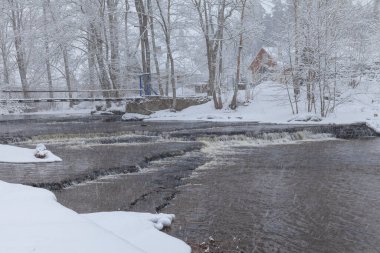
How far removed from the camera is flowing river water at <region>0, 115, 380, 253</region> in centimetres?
745

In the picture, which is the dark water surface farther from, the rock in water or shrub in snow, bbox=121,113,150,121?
shrub in snow, bbox=121,113,150,121

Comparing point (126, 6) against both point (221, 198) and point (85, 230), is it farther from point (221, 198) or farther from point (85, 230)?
point (85, 230)

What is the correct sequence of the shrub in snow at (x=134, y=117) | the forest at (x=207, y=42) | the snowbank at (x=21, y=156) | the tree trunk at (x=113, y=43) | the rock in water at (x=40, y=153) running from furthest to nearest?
1. the tree trunk at (x=113, y=43)
2. the shrub in snow at (x=134, y=117)
3. the forest at (x=207, y=42)
4. the rock in water at (x=40, y=153)
5. the snowbank at (x=21, y=156)

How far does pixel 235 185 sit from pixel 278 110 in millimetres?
16196

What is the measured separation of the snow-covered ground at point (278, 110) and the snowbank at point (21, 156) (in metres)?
12.9

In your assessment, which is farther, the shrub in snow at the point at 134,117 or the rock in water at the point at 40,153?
the shrub in snow at the point at 134,117

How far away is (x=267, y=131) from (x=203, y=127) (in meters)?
3.73

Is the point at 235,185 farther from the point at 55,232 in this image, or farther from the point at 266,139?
the point at 266,139

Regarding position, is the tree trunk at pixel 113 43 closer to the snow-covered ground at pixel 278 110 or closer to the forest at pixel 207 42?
the forest at pixel 207 42

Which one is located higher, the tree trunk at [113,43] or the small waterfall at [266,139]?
the tree trunk at [113,43]

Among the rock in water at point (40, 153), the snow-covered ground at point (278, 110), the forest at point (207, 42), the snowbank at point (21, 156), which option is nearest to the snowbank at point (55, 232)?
the snowbank at point (21, 156)

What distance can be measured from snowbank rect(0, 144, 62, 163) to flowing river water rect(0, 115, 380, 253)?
578 millimetres

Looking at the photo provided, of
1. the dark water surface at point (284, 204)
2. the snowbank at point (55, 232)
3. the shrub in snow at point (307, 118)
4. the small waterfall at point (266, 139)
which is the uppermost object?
the snowbank at point (55, 232)

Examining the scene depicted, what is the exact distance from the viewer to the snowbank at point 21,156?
43.2ft
